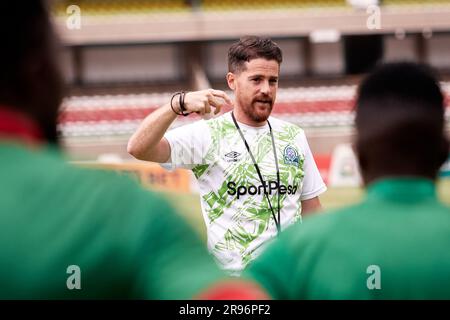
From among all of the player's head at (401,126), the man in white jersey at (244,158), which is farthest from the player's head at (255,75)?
the player's head at (401,126)

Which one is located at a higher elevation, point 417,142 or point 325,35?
point 325,35

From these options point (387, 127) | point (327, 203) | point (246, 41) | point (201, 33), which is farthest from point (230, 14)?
point (387, 127)

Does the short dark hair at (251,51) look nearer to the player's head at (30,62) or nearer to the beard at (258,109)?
the beard at (258,109)

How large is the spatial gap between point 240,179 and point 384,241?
1.77 m

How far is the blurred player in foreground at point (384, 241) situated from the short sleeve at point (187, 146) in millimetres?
1757

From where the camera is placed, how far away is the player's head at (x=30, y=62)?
2.80ft

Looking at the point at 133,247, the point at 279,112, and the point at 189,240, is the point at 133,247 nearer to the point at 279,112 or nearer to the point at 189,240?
the point at 189,240

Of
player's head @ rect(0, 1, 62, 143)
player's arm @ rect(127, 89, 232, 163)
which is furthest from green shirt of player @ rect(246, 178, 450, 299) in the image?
player's arm @ rect(127, 89, 232, 163)

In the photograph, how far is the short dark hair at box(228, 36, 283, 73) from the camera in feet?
10.1

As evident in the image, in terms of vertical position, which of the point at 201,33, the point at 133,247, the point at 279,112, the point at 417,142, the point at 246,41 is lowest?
the point at 133,247

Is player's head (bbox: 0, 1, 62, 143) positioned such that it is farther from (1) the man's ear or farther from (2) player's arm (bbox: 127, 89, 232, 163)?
(1) the man's ear

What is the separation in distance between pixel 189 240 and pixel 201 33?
1555 centimetres

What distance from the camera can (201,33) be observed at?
16125mm

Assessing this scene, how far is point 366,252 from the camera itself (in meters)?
1.09
